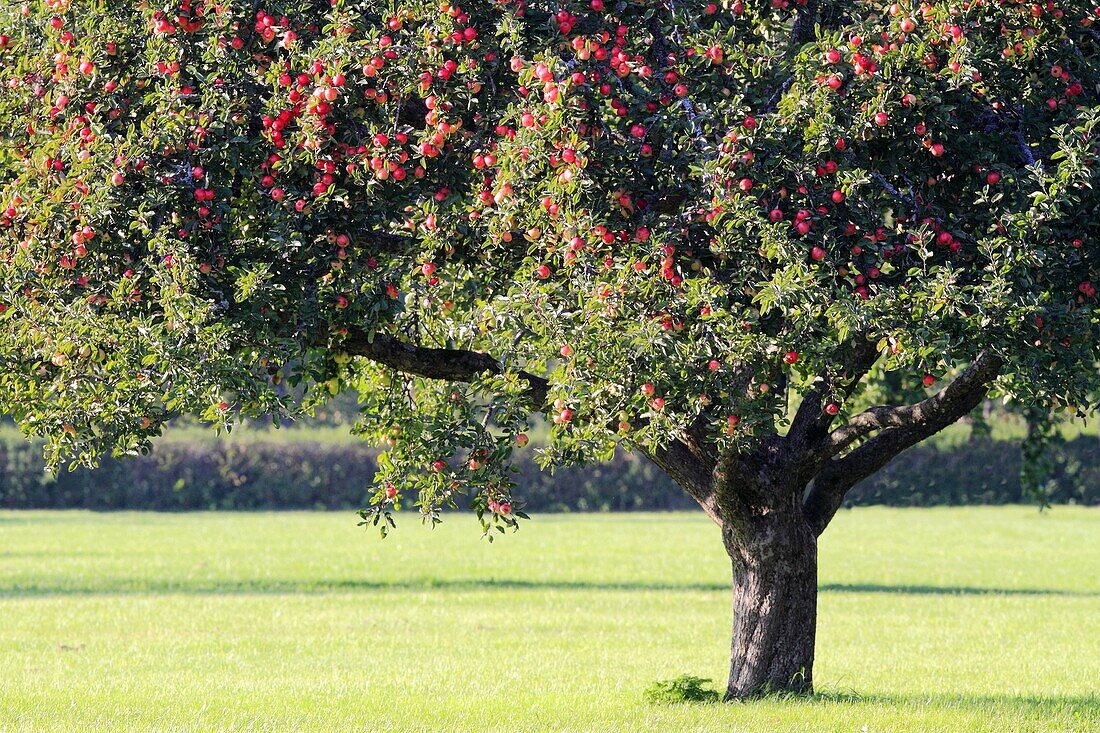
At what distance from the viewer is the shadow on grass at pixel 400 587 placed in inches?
978

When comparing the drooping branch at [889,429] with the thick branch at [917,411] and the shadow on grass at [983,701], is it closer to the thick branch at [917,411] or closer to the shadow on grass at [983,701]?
the thick branch at [917,411]

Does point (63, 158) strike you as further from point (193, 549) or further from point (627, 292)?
point (193, 549)

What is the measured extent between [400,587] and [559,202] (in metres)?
18.1

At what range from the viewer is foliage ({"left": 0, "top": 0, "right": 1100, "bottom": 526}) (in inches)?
347

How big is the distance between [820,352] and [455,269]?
11.2 feet

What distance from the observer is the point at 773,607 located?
1209cm

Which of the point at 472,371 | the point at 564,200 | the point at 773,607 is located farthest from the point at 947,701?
the point at 564,200

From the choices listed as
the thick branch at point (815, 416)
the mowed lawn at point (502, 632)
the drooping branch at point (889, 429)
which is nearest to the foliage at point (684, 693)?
the mowed lawn at point (502, 632)

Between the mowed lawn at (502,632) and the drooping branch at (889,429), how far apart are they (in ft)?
5.68

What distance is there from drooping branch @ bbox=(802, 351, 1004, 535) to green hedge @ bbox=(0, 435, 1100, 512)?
34.4 metres

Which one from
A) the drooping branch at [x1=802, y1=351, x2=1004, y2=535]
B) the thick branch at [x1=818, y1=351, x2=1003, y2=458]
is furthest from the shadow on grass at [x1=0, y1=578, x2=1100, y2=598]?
the thick branch at [x1=818, y1=351, x2=1003, y2=458]

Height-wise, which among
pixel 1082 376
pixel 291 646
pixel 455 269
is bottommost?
pixel 291 646

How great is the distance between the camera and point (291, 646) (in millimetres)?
17453

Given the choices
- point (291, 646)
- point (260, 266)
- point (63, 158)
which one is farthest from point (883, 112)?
point (291, 646)
